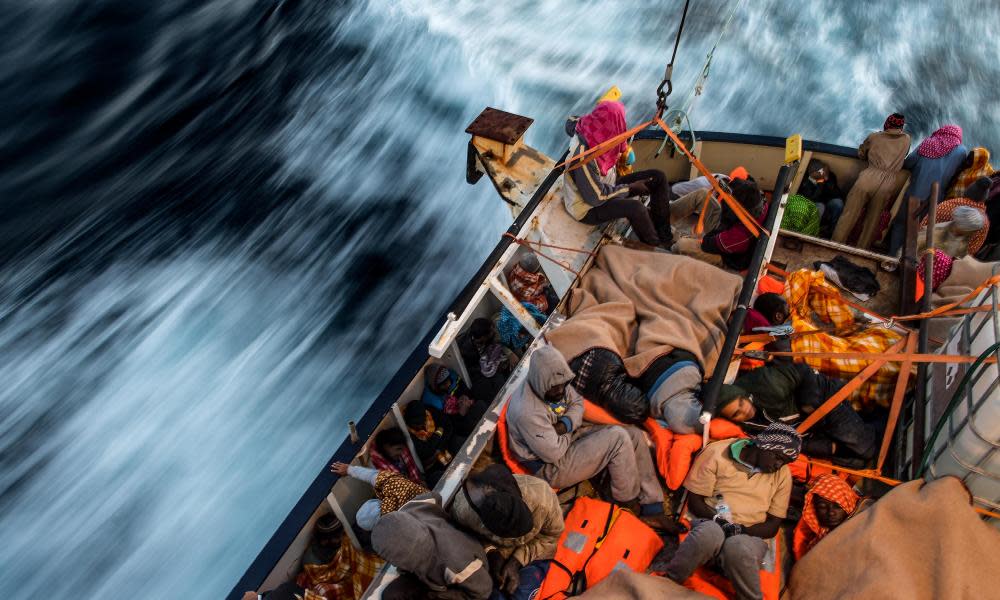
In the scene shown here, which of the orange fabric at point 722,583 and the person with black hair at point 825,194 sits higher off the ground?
the person with black hair at point 825,194

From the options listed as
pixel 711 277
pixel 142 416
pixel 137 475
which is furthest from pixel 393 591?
pixel 142 416

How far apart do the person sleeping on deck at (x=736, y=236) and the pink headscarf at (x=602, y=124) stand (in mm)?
875

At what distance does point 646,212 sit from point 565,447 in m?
1.84

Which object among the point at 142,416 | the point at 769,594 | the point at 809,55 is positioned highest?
the point at 809,55

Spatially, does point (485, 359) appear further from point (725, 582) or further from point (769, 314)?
point (725, 582)

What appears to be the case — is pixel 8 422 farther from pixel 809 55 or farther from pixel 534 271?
pixel 809 55

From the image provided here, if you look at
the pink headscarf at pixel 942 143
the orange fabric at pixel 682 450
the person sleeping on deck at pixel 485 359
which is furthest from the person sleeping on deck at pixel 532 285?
the pink headscarf at pixel 942 143

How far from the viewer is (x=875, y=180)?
5.14 m

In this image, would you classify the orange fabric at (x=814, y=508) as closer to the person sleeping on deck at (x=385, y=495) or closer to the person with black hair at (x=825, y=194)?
the person sleeping on deck at (x=385, y=495)

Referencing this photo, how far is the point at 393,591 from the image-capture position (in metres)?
2.63

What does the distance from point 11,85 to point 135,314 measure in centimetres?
460

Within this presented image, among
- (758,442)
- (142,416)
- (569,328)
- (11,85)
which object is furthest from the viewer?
(11,85)

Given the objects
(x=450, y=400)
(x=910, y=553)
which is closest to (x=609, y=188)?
(x=450, y=400)

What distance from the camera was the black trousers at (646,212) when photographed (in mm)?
4094
